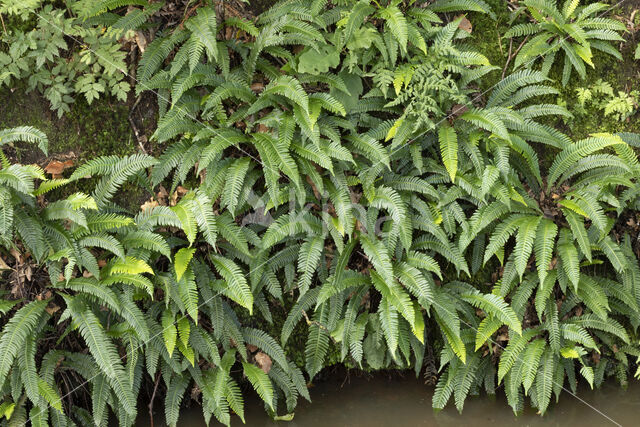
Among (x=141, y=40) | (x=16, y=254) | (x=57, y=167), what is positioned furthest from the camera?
(x=141, y=40)

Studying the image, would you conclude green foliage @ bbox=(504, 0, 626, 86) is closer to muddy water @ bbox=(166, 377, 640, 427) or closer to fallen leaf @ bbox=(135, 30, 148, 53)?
muddy water @ bbox=(166, 377, 640, 427)

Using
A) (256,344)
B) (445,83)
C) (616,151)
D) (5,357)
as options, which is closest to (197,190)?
(256,344)

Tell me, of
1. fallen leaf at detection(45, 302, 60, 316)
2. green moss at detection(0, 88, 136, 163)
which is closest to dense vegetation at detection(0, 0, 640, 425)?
fallen leaf at detection(45, 302, 60, 316)

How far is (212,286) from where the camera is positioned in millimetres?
5160

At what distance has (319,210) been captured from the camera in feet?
17.8

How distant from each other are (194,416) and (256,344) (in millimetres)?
847

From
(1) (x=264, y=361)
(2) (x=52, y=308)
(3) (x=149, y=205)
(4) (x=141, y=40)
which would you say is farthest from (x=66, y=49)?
(1) (x=264, y=361)

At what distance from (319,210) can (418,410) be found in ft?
6.45

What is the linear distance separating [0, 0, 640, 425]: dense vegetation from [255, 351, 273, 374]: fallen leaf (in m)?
0.02

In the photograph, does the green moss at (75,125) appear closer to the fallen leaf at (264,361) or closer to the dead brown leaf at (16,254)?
the dead brown leaf at (16,254)

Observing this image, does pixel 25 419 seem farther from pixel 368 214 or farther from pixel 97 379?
pixel 368 214

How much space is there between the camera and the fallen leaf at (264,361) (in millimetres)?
5367

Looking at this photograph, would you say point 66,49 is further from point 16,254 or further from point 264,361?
point 264,361

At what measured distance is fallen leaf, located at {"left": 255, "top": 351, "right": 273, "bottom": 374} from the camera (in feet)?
17.6
